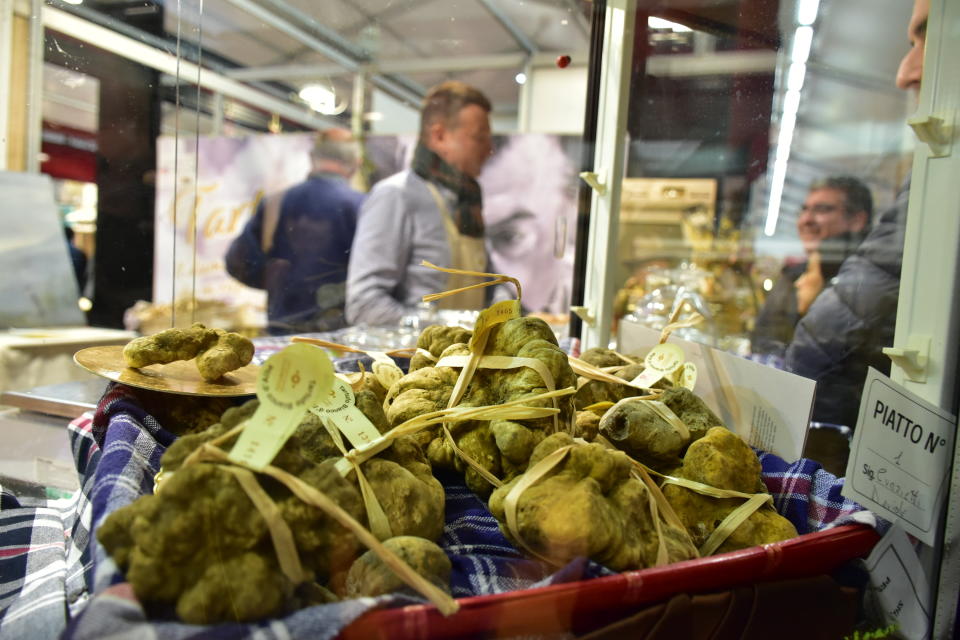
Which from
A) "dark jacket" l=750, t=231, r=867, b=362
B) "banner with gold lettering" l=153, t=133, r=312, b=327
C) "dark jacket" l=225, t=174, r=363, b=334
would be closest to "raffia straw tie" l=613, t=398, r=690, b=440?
"dark jacket" l=750, t=231, r=867, b=362

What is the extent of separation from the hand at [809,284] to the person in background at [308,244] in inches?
60.2

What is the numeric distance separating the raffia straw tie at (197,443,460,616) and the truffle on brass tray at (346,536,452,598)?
0.5 inches

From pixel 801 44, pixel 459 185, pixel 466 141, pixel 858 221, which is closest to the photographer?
pixel 801 44

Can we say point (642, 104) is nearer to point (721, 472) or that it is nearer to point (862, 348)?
point (862, 348)

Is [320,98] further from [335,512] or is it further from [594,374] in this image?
[335,512]

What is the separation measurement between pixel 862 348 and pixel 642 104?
0.80 m

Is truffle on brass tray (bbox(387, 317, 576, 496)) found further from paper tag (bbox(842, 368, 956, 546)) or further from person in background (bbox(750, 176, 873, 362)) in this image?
person in background (bbox(750, 176, 873, 362))

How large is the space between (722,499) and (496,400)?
0.27 meters

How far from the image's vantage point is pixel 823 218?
194 cm

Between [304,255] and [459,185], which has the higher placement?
[459,185]

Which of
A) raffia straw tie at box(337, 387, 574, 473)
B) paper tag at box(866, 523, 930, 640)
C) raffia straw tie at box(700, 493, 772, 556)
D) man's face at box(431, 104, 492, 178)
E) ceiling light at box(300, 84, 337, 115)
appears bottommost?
paper tag at box(866, 523, 930, 640)

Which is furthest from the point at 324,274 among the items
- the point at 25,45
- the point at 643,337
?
the point at 643,337

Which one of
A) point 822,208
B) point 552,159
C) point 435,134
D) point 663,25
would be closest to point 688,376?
point 663,25

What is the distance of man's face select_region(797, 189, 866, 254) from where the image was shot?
1.84m
